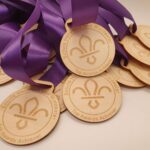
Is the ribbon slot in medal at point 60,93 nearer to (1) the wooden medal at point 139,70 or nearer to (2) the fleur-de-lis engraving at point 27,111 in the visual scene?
(2) the fleur-de-lis engraving at point 27,111

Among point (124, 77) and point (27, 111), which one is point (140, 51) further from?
point (27, 111)

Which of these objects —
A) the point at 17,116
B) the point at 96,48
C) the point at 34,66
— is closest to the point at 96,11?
the point at 96,48

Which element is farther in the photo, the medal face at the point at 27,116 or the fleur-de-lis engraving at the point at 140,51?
the fleur-de-lis engraving at the point at 140,51

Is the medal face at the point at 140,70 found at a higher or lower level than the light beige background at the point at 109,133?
higher

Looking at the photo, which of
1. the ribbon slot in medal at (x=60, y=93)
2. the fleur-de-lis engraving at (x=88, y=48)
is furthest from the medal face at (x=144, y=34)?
the ribbon slot in medal at (x=60, y=93)

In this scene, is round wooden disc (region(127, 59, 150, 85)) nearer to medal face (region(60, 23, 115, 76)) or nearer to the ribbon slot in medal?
medal face (region(60, 23, 115, 76))

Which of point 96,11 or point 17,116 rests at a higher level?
point 96,11

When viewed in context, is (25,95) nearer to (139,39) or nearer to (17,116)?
(17,116)
